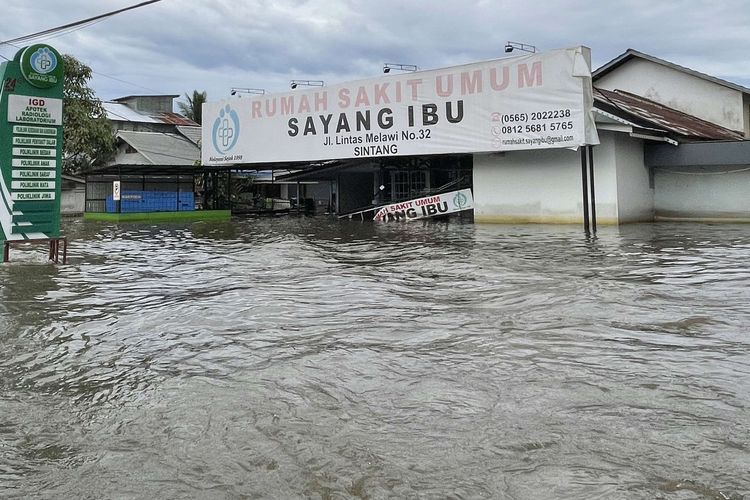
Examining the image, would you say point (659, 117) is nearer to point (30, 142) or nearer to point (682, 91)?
point (682, 91)

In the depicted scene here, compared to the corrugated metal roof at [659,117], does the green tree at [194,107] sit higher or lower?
higher

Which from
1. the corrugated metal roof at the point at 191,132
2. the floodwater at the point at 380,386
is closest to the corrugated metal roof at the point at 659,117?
the floodwater at the point at 380,386

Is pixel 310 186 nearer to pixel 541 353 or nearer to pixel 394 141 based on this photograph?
pixel 394 141

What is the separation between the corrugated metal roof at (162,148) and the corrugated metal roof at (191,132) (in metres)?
1.71

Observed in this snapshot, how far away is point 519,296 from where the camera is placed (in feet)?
26.0

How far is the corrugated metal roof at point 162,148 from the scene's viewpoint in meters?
39.6

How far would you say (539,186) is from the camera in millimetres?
22391

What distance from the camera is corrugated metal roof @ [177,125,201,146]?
4624 cm

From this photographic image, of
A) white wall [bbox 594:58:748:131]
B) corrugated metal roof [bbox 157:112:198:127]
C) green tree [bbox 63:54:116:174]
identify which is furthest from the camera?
corrugated metal roof [bbox 157:112:198:127]

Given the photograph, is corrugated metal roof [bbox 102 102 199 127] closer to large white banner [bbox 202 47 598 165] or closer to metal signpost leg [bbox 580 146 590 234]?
large white banner [bbox 202 47 598 165]

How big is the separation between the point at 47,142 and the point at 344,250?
612 cm

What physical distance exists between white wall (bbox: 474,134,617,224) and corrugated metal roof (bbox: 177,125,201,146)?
27.8 meters

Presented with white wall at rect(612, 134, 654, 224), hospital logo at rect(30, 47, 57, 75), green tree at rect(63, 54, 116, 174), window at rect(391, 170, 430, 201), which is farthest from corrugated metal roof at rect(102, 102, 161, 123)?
hospital logo at rect(30, 47, 57, 75)

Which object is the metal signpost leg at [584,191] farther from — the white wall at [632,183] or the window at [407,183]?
the window at [407,183]
